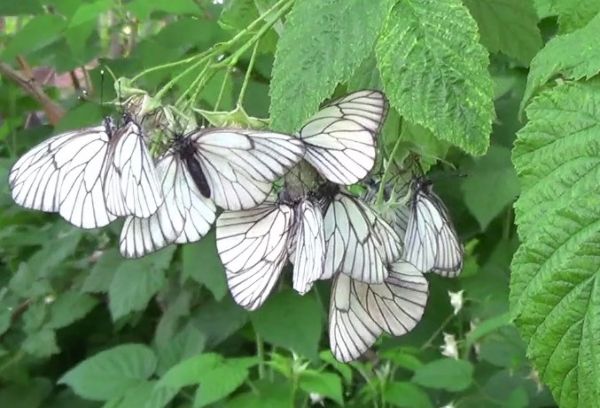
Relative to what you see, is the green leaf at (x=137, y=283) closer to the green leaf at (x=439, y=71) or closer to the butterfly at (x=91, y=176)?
the butterfly at (x=91, y=176)

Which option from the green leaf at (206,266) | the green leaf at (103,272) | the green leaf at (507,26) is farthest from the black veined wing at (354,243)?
the green leaf at (103,272)

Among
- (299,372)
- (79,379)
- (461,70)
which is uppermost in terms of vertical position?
(461,70)

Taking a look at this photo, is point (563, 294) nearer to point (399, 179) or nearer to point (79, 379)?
point (399, 179)

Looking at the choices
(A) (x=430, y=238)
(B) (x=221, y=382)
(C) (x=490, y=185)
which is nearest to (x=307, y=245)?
(A) (x=430, y=238)

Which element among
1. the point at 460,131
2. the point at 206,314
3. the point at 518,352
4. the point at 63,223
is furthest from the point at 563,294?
the point at 63,223

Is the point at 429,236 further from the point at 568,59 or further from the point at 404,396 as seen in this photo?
the point at 404,396

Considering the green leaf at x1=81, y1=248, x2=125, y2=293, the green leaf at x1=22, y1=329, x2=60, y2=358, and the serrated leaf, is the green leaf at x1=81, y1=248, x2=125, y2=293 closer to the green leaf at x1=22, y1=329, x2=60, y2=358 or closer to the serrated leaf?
the green leaf at x1=22, y1=329, x2=60, y2=358

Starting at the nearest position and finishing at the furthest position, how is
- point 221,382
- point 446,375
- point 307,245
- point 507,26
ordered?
point 307,245, point 507,26, point 221,382, point 446,375
